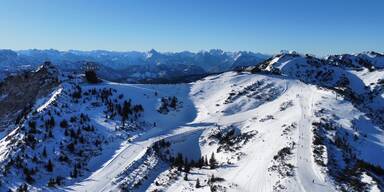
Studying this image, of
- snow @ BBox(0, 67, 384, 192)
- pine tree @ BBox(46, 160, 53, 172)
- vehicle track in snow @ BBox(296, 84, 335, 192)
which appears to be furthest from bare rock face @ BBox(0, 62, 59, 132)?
vehicle track in snow @ BBox(296, 84, 335, 192)

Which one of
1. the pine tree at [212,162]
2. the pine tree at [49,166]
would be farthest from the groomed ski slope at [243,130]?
the pine tree at [49,166]

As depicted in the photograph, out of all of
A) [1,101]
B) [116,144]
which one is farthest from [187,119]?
[1,101]

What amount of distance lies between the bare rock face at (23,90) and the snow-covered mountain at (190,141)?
157 centimetres

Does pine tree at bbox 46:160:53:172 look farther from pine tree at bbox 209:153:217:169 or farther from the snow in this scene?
pine tree at bbox 209:153:217:169

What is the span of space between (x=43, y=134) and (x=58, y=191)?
53.3 ft

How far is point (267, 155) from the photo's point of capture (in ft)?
151

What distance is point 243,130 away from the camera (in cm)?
6288

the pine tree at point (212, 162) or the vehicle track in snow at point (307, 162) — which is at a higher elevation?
the vehicle track in snow at point (307, 162)

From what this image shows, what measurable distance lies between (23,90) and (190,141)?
50.8m

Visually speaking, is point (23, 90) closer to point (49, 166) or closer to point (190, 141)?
point (190, 141)

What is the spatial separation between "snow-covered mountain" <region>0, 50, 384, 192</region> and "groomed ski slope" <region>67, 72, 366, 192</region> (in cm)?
20

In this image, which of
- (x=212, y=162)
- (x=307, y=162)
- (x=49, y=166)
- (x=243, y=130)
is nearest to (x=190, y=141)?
(x=243, y=130)

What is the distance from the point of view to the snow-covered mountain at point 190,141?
134 feet

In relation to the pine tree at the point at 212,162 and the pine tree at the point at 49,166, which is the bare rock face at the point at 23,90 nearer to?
the pine tree at the point at 49,166
